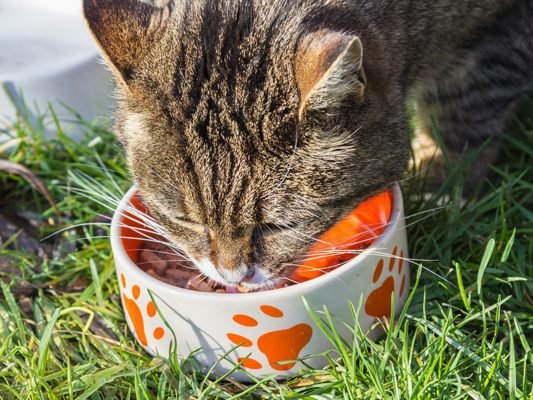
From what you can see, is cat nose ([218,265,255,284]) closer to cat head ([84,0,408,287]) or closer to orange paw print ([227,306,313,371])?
cat head ([84,0,408,287])

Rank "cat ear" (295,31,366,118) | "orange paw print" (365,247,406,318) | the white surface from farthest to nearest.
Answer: the white surface < "orange paw print" (365,247,406,318) < "cat ear" (295,31,366,118)

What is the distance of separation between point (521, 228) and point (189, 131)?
127 centimetres

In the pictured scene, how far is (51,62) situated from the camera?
3.32 m

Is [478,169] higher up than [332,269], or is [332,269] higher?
[332,269]

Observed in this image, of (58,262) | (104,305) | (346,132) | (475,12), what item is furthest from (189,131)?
(475,12)

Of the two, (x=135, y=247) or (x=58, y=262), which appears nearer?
(x=135, y=247)

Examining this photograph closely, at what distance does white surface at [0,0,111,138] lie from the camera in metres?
3.14

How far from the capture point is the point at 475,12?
8.24 ft

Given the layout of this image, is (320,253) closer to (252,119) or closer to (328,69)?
(252,119)

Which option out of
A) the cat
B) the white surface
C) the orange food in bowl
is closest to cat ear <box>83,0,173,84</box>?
the cat

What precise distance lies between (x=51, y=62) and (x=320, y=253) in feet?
6.00

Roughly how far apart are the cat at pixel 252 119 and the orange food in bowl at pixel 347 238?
8 centimetres

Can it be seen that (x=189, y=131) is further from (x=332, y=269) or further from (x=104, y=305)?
(x=104, y=305)

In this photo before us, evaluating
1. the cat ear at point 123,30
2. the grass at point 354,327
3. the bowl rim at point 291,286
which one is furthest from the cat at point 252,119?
the grass at point 354,327
